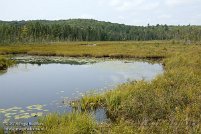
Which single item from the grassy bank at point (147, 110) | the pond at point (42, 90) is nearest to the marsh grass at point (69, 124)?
the grassy bank at point (147, 110)

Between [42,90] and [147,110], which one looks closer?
[147,110]

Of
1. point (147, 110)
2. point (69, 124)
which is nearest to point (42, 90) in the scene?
point (147, 110)

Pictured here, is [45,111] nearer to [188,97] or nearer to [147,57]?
[188,97]

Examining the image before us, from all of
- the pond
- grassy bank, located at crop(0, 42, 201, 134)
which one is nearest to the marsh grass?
grassy bank, located at crop(0, 42, 201, 134)

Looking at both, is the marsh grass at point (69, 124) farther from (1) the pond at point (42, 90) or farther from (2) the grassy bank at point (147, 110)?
(1) the pond at point (42, 90)

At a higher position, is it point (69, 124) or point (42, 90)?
point (69, 124)

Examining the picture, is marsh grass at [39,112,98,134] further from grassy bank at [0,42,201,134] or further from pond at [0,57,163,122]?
pond at [0,57,163,122]

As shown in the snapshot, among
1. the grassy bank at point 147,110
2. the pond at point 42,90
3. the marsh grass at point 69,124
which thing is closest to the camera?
the marsh grass at point 69,124

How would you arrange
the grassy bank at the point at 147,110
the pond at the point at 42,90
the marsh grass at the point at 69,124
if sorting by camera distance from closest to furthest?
the marsh grass at the point at 69,124 < the grassy bank at the point at 147,110 < the pond at the point at 42,90

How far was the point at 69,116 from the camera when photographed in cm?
1347

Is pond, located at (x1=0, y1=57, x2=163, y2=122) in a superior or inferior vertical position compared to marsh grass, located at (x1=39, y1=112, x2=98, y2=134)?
inferior

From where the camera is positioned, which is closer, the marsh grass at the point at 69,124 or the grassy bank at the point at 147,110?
the marsh grass at the point at 69,124

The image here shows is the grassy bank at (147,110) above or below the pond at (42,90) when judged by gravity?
above

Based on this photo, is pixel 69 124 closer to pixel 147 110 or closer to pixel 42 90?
pixel 147 110
